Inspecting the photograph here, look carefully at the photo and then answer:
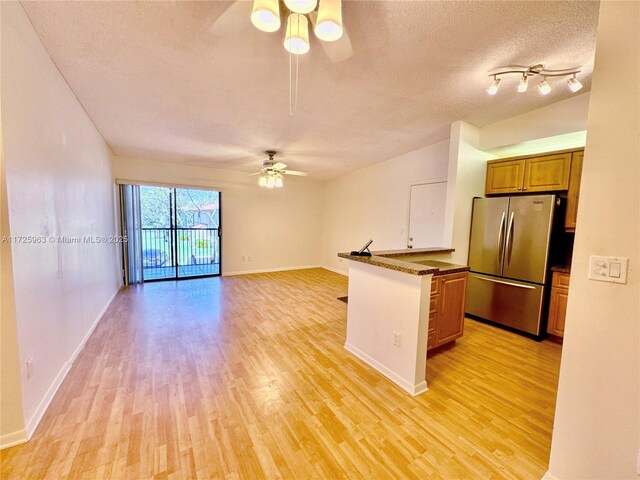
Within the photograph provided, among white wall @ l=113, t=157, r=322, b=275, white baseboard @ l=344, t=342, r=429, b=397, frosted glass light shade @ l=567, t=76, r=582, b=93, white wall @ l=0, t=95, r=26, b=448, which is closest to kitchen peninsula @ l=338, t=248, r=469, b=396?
white baseboard @ l=344, t=342, r=429, b=397

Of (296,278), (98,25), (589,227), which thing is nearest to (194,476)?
(589,227)

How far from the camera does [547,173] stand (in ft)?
9.32

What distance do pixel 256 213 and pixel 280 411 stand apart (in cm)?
482

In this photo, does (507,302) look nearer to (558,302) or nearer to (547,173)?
(558,302)

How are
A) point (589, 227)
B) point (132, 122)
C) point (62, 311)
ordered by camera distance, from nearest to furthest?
point (589, 227) → point (62, 311) → point (132, 122)

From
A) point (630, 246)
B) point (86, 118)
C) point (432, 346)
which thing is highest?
point (86, 118)

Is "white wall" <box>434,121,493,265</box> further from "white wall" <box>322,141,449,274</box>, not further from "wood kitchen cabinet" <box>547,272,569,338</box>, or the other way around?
"wood kitchen cabinet" <box>547,272,569,338</box>

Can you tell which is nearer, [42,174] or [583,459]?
[583,459]

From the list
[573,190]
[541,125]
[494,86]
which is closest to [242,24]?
[494,86]

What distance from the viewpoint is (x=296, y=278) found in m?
5.64

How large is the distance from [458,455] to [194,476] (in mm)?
1390

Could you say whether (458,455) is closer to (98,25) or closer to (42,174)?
(42,174)

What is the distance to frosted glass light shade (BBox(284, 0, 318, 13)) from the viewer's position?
1172 mm

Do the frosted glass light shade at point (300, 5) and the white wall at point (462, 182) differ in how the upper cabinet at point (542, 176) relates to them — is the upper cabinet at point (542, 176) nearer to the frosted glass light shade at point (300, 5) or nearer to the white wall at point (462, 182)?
the white wall at point (462, 182)
